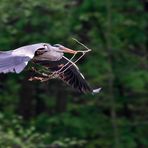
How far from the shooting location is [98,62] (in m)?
9.04

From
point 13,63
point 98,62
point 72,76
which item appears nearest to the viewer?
point 13,63

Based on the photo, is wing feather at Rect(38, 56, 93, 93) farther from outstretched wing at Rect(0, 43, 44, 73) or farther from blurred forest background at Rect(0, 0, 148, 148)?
blurred forest background at Rect(0, 0, 148, 148)

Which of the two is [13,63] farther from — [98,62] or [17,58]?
[98,62]

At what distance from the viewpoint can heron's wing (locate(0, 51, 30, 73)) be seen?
2.55 metres

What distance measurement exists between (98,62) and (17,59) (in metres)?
6.43

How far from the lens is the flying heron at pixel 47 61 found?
261cm

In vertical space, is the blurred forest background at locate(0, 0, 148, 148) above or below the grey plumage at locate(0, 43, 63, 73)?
below

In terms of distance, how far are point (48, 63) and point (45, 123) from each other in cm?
636

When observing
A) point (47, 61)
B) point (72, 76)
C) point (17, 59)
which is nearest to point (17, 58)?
point (17, 59)

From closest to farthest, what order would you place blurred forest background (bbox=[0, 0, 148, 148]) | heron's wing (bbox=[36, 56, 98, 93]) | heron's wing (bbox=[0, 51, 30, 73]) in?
1. heron's wing (bbox=[0, 51, 30, 73])
2. heron's wing (bbox=[36, 56, 98, 93])
3. blurred forest background (bbox=[0, 0, 148, 148])

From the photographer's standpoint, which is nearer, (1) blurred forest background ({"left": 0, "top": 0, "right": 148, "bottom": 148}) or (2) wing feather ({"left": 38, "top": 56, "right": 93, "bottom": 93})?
(2) wing feather ({"left": 38, "top": 56, "right": 93, "bottom": 93})

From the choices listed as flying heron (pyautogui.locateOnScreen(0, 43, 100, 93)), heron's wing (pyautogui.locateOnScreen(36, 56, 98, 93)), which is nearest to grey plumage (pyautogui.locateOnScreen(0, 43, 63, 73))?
flying heron (pyautogui.locateOnScreen(0, 43, 100, 93))

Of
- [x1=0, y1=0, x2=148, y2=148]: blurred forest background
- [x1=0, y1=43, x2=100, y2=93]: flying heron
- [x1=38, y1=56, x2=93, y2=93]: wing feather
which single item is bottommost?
[x1=0, y1=0, x2=148, y2=148]: blurred forest background

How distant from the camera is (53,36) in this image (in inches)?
356
